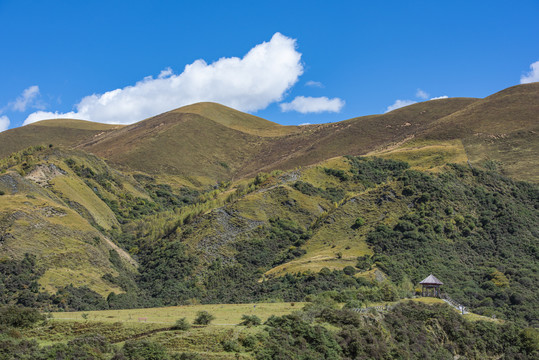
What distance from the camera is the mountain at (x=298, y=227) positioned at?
234 feet

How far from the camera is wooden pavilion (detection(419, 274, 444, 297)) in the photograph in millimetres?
57406

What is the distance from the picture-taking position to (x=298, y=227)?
103 m

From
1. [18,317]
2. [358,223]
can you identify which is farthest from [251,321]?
[358,223]

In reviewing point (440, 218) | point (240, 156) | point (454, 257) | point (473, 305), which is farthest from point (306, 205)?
point (240, 156)

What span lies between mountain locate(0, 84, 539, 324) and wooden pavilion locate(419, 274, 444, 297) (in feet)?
12.2

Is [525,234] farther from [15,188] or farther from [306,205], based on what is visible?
[15,188]

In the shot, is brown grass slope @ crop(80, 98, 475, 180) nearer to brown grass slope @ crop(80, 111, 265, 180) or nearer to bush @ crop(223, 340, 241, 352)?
brown grass slope @ crop(80, 111, 265, 180)

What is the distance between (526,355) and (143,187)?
114758mm

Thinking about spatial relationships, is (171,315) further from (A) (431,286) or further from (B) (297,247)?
(B) (297,247)

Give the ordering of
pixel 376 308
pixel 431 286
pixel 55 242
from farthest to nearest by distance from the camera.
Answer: pixel 55 242 < pixel 431 286 < pixel 376 308

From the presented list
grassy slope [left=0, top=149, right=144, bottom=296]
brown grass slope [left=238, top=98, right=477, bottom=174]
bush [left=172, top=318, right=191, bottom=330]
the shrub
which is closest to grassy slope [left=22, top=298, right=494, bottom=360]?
bush [left=172, top=318, right=191, bottom=330]

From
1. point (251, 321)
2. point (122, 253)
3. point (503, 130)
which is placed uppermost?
point (503, 130)

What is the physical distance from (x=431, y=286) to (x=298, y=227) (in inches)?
Answer: 1816

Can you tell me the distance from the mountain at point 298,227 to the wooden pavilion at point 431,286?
3711 millimetres
